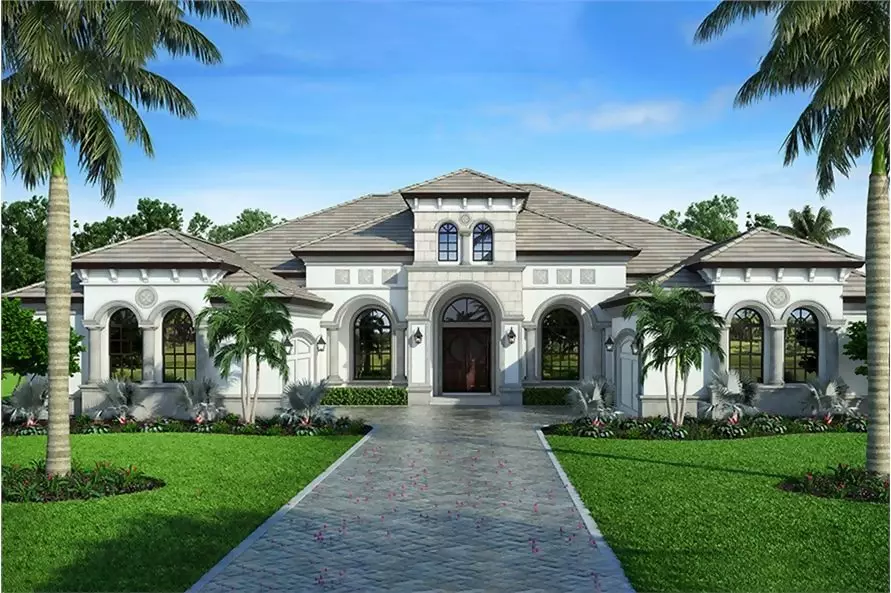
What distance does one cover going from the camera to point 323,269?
31.9 meters

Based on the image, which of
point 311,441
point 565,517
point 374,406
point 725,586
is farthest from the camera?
point 374,406

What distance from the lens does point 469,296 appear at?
32250 millimetres

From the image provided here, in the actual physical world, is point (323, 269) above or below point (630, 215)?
below

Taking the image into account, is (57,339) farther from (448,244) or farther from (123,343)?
(448,244)

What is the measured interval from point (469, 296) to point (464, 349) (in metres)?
2.12

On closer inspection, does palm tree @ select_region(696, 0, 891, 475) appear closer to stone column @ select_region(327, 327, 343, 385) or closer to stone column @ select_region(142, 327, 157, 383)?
stone column @ select_region(142, 327, 157, 383)

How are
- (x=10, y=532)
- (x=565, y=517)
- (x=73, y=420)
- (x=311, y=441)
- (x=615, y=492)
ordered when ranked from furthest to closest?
1. (x=73, y=420)
2. (x=311, y=441)
3. (x=615, y=492)
4. (x=565, y=517)
5. (x=10, y=532)

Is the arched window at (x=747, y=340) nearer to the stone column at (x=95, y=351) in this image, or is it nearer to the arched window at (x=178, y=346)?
the arched window at (x=178, y=346)

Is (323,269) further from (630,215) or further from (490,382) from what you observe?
(630,215)

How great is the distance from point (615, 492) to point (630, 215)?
2383 cm

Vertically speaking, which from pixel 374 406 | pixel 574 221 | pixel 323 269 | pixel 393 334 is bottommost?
pixel 374 406

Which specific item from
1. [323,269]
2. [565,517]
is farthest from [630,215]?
[565,517]

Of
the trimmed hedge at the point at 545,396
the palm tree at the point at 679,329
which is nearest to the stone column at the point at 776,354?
the palm tree at the point at 679,329

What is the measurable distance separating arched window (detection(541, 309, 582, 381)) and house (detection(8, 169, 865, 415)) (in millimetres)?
55
